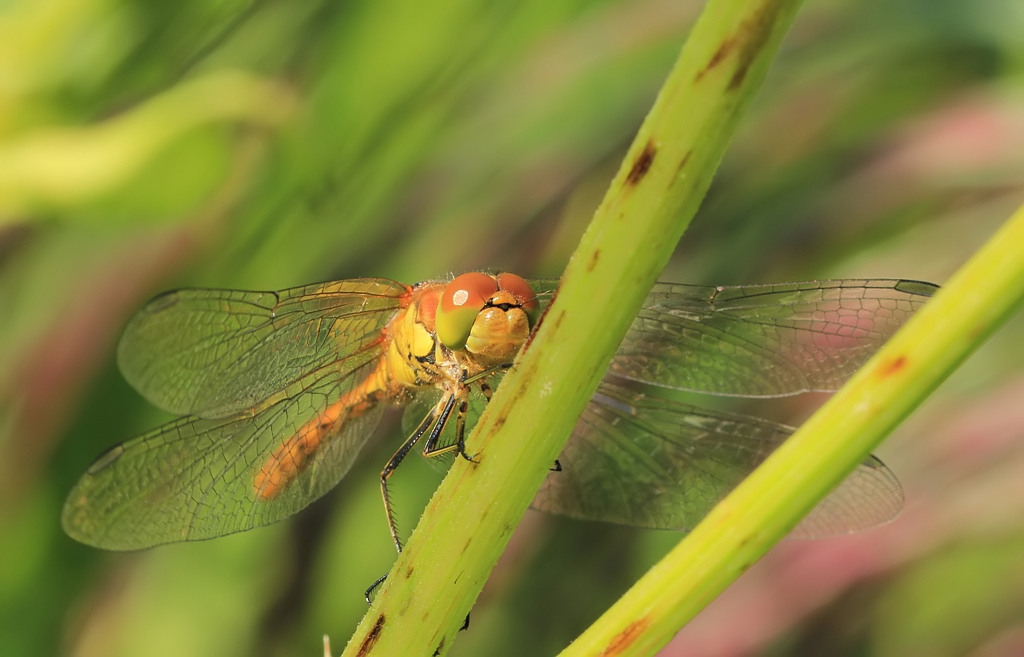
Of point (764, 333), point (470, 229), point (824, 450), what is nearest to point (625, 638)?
point (824, 450)

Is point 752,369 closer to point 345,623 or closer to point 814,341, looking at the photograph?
point 814,341

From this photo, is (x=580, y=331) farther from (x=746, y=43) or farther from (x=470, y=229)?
(x=470, y=229)

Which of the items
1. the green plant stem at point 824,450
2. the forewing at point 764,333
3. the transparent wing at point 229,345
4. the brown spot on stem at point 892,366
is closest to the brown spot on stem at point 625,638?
the green plant stem at point 824,450

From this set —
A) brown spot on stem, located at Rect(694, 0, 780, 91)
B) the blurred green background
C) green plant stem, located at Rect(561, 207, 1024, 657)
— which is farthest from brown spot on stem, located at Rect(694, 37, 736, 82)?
the blurred green background

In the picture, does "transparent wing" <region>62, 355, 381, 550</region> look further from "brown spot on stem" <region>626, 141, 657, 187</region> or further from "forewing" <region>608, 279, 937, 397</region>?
"brown spot on stem" <region>626, 141, 657, 187</region>

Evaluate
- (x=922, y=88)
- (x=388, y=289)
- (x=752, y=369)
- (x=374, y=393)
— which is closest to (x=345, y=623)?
(x=374, y=393)
